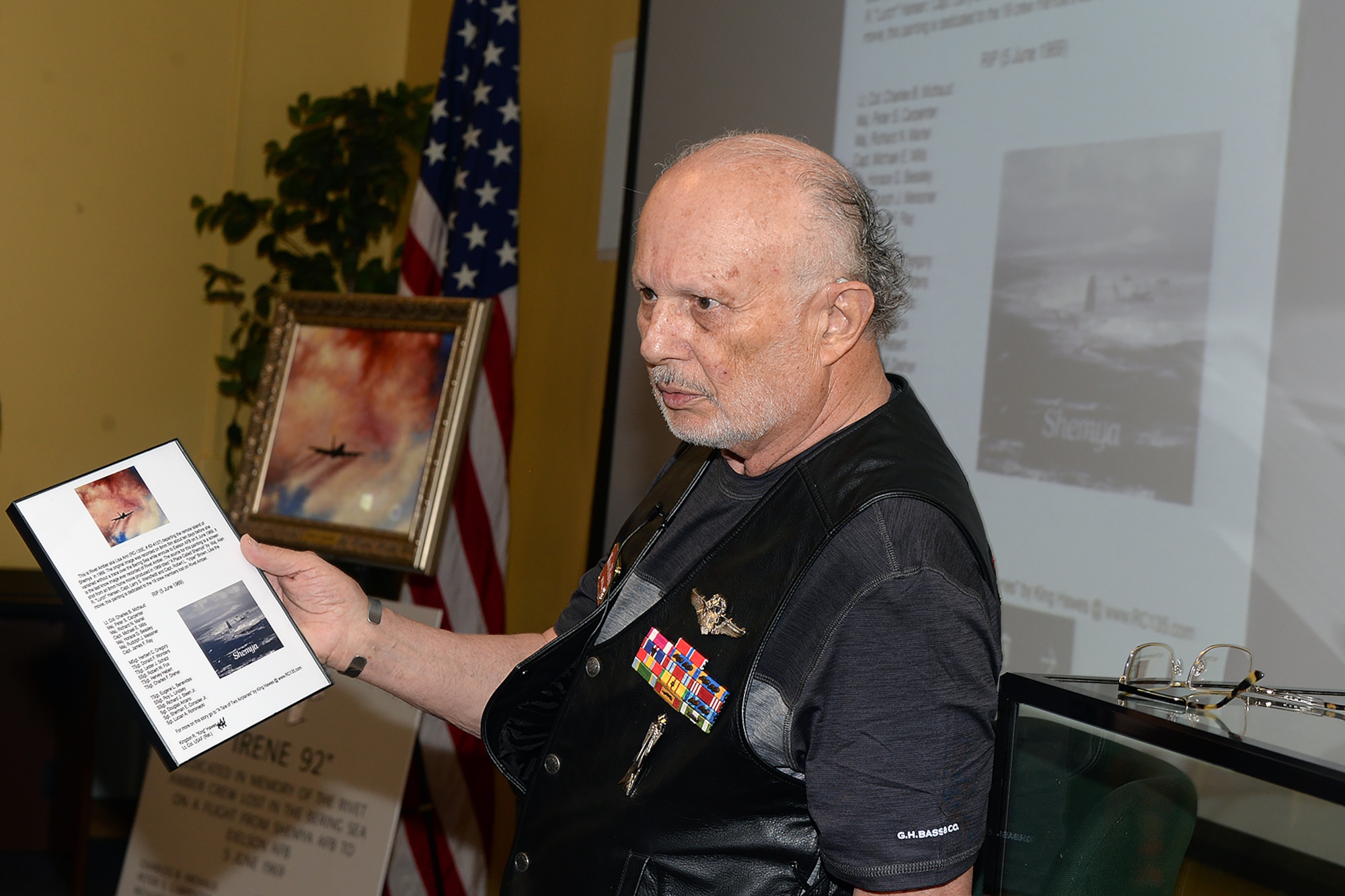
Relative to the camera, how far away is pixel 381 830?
2.45 metres

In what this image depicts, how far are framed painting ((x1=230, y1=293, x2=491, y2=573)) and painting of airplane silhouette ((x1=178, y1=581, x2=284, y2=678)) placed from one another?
3.79ft

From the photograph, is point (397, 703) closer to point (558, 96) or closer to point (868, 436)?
point (868, 436)

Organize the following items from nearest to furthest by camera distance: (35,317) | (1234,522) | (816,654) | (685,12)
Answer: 1. (816,654)
2. (1234,522)
3. (685,12)
4. (35,317)

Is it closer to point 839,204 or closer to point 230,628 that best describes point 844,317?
point 839,204

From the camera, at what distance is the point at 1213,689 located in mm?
1041

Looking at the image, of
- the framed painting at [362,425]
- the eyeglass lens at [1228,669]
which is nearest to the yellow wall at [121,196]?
the framed painting at [362,425]

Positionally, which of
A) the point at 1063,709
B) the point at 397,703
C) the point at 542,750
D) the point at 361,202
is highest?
the point at 361,202

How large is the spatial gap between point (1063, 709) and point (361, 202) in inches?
115

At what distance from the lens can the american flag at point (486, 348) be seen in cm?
287

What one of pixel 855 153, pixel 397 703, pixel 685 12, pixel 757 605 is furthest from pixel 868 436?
pixel 685 12

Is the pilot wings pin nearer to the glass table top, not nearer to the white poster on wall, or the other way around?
the glass table top

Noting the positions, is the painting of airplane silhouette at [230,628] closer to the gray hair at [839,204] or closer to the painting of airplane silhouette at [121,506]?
the painting of airplane silhouette at [121,506]

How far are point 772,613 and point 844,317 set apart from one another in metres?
0.34

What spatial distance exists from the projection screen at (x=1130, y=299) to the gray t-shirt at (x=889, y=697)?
80 centimetres
